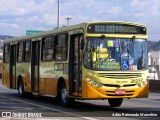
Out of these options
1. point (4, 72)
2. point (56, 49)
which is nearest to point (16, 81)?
point (4, 72)

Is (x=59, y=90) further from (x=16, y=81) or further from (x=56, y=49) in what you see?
(x=16, y=81)

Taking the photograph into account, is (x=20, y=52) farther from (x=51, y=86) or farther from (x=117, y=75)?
(x=117, y=75)

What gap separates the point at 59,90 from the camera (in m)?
18.5

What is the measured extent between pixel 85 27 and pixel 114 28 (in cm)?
107

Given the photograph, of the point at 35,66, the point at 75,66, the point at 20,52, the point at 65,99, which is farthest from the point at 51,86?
the point at 20,52

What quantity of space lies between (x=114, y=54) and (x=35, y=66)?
6614 millimetres

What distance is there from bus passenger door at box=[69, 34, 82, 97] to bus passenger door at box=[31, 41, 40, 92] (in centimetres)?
438

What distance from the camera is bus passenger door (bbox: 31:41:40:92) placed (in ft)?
70.5

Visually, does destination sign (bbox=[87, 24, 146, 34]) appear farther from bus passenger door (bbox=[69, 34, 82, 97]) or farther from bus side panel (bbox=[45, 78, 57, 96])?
bus side panel (bbox=[45, 78, 57, 96])

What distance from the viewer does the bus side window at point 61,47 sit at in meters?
17.8

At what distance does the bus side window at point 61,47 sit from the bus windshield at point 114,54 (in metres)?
1.82

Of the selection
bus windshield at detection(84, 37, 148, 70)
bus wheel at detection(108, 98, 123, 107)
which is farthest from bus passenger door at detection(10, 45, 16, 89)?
bus windshield at detection(84, 37, 148, 70)

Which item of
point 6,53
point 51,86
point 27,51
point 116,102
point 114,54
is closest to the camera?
point 114,54

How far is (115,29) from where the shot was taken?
1648 centimetres
